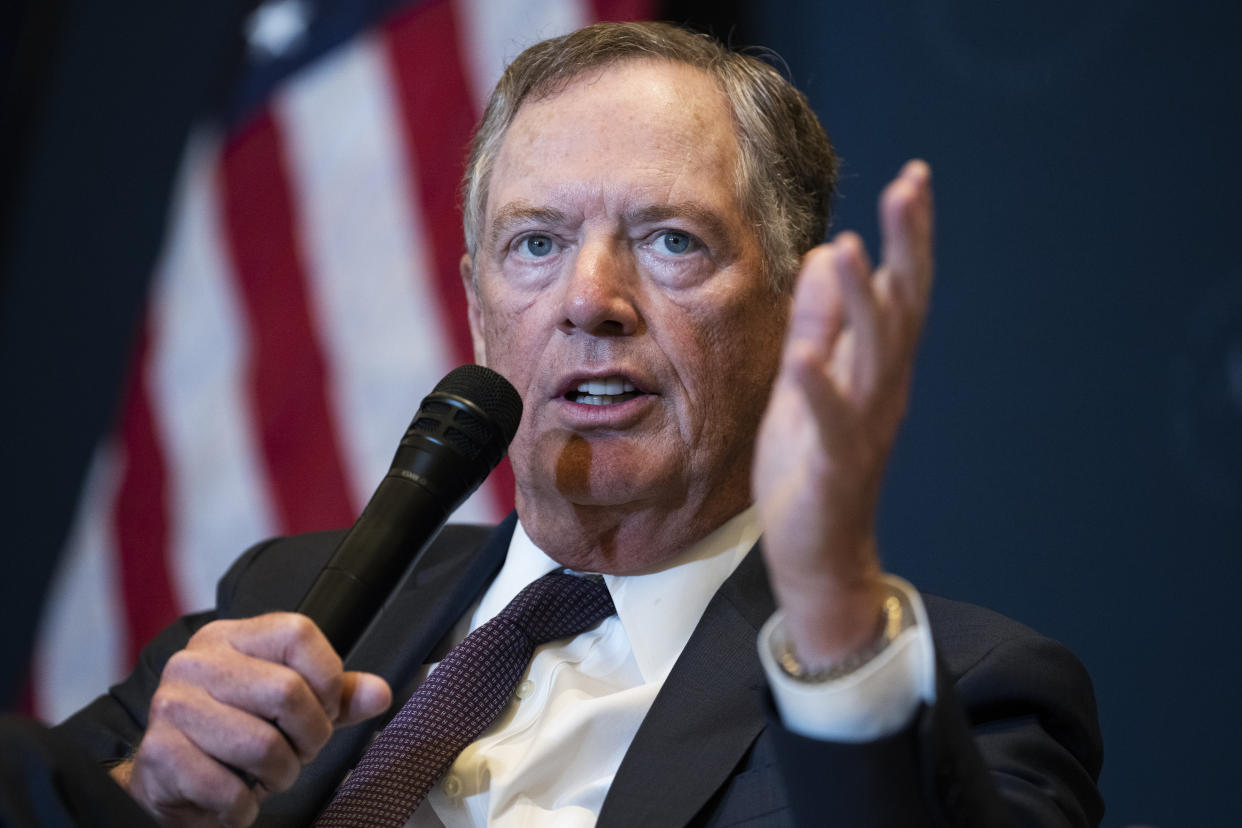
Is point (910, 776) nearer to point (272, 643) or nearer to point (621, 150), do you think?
point (272, 643)

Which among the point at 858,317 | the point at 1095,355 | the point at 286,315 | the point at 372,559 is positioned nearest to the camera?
the point at 858,317

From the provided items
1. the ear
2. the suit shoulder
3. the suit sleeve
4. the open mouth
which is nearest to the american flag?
the ear

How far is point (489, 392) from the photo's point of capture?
1.25 meters

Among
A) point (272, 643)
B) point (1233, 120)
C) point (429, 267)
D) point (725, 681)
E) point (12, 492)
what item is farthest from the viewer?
point (12, 492)

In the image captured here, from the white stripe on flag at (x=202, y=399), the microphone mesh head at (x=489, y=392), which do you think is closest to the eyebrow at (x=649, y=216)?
the microphone mesh head at (x=489, y=392)

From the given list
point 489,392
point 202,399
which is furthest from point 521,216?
point 202,399

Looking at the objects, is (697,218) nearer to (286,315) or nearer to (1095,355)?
(1095,355)

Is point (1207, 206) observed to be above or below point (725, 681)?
above

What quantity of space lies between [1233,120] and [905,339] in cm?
139

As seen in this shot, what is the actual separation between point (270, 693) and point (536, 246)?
812 mm

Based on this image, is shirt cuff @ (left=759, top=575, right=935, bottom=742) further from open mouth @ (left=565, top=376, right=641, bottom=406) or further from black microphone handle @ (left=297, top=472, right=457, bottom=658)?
open mouth @ (left=565, top=376, right=641, bottom=406)

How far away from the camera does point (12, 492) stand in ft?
9.33

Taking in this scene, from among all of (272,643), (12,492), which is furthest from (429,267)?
(272,643)

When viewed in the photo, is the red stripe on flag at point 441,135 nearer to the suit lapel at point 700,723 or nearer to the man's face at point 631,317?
the man's face at point 631,317
